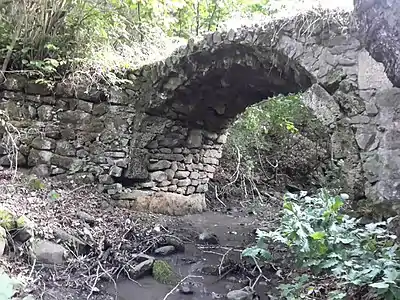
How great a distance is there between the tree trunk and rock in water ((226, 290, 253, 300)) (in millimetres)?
2184

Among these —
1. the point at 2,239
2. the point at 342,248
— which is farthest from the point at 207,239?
the point at 342,248

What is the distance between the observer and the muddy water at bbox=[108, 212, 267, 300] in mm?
3432

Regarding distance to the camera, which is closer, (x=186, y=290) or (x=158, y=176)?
(x=186, y=290)

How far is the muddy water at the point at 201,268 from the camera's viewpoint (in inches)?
135

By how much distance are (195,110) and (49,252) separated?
115 inches

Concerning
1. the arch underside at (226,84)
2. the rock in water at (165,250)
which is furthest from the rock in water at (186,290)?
the arch underside at (226,84)

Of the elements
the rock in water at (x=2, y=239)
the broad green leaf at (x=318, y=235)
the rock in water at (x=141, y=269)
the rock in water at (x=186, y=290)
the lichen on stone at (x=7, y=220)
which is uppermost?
the broad green leaf at (x=318, y=235)

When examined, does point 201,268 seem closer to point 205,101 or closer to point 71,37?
point 205,101

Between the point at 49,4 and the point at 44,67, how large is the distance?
75 centimetres

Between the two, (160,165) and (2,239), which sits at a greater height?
(160,165)

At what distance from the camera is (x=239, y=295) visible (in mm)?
3381

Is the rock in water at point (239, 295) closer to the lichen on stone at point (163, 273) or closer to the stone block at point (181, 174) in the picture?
the lichen on stone at point (163, 273)

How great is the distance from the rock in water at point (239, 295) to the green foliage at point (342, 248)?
74 cm

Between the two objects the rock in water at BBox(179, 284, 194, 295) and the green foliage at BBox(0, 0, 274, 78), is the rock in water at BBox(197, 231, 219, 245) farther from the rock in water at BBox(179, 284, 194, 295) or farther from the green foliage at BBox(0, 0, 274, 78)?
the green foliage at BBox(0, 0, 274, 78)
